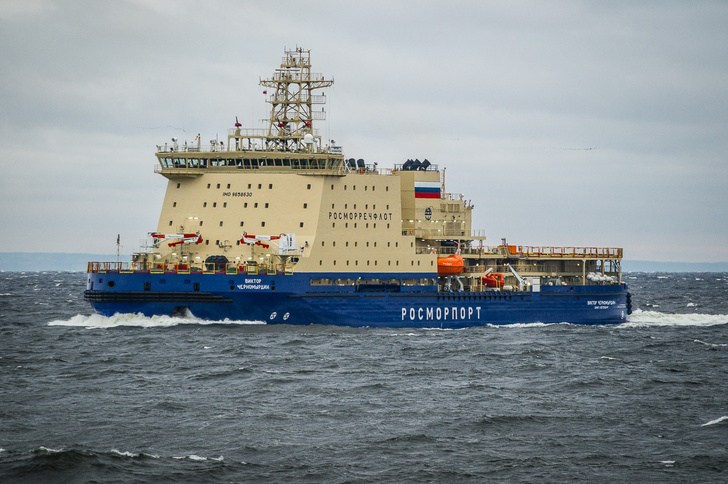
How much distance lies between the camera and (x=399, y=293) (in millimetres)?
36188

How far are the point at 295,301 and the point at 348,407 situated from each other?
14758 millimetres

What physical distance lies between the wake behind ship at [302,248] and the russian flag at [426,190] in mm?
63

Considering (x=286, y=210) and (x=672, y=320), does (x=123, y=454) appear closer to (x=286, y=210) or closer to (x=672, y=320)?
(x=286, y=210)

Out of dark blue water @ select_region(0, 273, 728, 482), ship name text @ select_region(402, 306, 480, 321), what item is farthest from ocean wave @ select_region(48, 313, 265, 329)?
ship name text @ select_region(402, 306, 480, 321)

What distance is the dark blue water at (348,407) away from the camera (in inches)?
586

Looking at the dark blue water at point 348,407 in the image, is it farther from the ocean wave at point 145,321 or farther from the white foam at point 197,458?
the ocean wave at point 145,321

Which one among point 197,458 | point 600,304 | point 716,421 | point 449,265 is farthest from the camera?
point 600,304

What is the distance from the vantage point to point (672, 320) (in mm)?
45938

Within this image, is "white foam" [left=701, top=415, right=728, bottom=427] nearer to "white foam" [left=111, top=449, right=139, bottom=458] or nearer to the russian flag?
"white foam" [left=111, top=449, right=139, bottom=458]

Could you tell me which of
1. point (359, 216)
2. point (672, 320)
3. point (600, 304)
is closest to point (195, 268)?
point (359, 216)

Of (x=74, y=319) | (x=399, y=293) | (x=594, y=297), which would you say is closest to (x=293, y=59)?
(x=399, y=293)

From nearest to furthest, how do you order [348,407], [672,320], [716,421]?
[716,421], [348,407], [672,320]

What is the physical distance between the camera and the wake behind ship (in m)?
33.3

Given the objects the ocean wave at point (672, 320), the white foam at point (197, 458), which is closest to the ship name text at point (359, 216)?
the ocean wave at point (672, 320)
